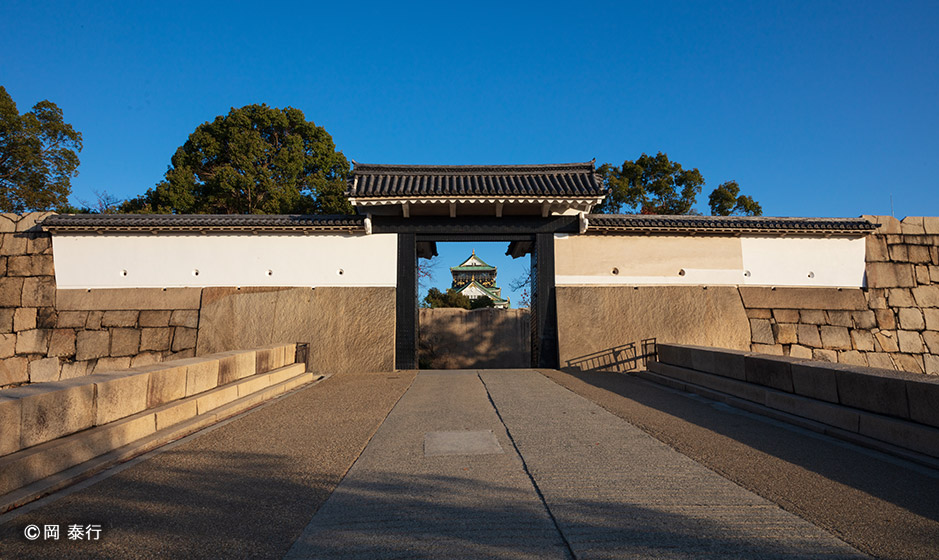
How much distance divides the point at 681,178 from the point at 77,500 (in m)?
28.4

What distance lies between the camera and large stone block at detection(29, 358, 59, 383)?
31.4ft

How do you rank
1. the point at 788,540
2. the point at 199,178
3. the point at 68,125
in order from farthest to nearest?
1. the point at 199,178
2. the point at 68,125
3. the point at 788,540

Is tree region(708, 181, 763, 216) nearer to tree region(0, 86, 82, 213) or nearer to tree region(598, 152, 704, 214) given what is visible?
tree region(598, 152, 704, 214)

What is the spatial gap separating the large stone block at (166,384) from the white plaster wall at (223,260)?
5.18 m

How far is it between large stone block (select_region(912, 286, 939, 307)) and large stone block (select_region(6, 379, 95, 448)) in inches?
583

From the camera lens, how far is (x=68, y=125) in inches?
805

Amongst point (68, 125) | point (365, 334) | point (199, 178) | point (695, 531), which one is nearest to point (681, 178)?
point (365, 334)

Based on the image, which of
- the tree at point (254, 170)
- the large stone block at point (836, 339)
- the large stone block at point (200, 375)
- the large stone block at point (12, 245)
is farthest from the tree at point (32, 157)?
the large stone block at point (836, 339)

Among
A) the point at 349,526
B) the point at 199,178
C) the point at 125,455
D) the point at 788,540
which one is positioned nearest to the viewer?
the point at 788,540

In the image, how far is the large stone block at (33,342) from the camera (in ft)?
31.6

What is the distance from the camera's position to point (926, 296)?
10.4 metres

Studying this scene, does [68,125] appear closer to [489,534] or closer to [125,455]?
[125,455]

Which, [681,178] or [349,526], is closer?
[349,526]

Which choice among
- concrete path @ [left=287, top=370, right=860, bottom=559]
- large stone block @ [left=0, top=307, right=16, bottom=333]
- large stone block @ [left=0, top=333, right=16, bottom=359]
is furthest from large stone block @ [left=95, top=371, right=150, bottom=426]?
large stone block @ [left=0, top=307, right=16, bottom=333]
